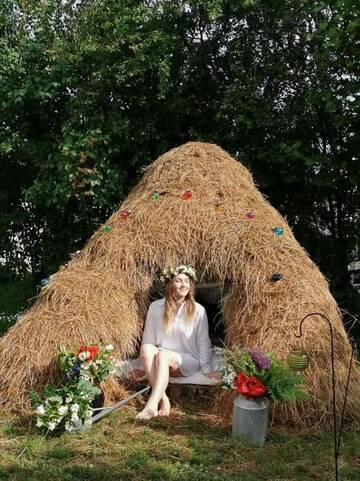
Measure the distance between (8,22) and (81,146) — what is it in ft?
8.33

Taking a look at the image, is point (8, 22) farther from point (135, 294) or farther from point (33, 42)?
point (135, 294)

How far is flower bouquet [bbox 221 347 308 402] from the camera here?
3.62m

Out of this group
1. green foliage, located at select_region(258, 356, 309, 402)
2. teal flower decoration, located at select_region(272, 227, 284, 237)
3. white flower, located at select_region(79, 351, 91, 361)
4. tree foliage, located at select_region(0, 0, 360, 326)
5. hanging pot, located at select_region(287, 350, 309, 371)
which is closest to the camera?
hanging pot, located at select_region(287, 350, 309, 371)

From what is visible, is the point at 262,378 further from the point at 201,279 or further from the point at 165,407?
the point at 201,279

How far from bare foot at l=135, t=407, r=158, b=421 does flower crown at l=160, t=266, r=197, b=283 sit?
1.14 metres

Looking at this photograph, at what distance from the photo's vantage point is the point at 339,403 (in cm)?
396

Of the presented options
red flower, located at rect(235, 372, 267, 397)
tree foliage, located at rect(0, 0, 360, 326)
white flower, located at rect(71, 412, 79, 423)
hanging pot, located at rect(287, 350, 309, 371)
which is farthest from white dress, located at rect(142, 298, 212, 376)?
tree foliage, located at rect(0, 0, 360, 326)

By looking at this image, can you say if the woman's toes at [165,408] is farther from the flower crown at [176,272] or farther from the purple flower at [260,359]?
the flower crown at [176,272]

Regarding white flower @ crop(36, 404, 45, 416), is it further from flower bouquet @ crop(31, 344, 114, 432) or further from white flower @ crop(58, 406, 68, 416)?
white flower @ crop(58, 406, 68, 416)

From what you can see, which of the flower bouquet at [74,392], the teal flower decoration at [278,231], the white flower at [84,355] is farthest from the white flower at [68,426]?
the teal flower decoration at [278,231]

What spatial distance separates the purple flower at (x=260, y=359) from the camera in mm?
3688

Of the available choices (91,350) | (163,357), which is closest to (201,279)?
(163,357)

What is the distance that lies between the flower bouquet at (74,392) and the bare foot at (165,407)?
0.50m

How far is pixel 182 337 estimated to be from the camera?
15.2 ft
